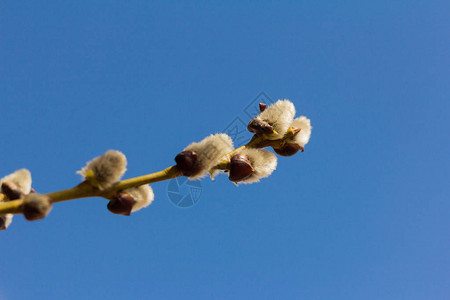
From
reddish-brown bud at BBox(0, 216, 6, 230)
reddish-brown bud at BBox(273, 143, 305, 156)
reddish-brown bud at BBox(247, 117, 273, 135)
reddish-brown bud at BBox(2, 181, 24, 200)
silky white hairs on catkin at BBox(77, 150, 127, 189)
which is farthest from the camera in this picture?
reddish-brown bud at BBox(273, 143, 305, 156)

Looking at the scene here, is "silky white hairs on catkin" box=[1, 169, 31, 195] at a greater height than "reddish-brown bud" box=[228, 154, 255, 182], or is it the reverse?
"reddish-brown bud" box=[228, 154, 255, 182]

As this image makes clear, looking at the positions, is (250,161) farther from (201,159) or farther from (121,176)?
(121,176)

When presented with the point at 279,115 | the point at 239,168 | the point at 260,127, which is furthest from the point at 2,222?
the point at 279,115

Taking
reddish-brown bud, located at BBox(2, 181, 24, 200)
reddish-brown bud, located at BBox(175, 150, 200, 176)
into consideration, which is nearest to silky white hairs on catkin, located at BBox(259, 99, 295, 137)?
reddish-brown bud, located at BBox(175, 150, 200, 176)

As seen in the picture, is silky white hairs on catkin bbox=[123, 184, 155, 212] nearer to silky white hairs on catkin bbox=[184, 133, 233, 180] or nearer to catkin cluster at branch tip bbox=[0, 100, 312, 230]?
catkin cluster at branch tip bbox=[0, 100, 312, 230]

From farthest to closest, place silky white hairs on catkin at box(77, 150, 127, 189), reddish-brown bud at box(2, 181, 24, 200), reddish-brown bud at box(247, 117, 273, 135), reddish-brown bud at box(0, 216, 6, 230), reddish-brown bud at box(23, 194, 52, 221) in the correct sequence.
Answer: reddish-brown bud at box(247, 117, 273, 135), reddish-brown bud at box(0, 216, 6, 230), reddish-brown bud at box(2, 181, 24, 200), silky white hairs on catkin at box(77, 150, 127, 189), reddish-brown bud at box(23, 194, 52, 221)

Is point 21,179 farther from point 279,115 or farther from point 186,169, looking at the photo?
point 279,115

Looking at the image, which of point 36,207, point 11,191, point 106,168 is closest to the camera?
point 36,207

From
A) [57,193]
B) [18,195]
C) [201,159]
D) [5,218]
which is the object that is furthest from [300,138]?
[5,218]
